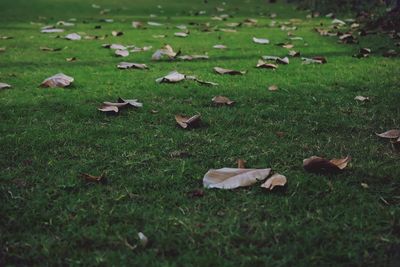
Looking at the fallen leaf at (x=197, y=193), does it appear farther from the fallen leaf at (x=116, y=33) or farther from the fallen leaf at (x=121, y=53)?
the fallen leaf at (x=116, y=33)


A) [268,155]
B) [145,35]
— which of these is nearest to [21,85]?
[268,155]

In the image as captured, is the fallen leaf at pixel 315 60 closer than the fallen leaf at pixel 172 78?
No

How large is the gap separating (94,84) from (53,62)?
983 mm

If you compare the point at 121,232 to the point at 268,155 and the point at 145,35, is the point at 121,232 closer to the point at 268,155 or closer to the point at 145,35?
the point at 268,155

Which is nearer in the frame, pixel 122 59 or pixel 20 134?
pixel 20 134

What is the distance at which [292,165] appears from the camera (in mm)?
2057

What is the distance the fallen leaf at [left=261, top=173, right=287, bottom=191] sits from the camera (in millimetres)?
1834

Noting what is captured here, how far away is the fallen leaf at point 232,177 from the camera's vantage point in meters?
1.87

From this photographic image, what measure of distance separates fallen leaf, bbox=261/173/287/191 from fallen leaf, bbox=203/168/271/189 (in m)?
0.05

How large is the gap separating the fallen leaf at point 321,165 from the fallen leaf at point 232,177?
6.7 inches

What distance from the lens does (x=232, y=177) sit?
6.28ft

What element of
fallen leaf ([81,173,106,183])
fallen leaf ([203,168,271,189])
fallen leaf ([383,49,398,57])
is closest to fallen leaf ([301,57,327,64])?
fallen leaf ([383,49,398,57])

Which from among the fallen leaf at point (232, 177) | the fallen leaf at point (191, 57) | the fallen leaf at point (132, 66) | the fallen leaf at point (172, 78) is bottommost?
the fallen leaf at point (191, 57)

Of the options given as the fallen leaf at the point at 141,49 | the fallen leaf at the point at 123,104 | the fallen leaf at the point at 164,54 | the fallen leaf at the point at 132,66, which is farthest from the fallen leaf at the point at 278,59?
the fallen leaf at the point at 123,104
